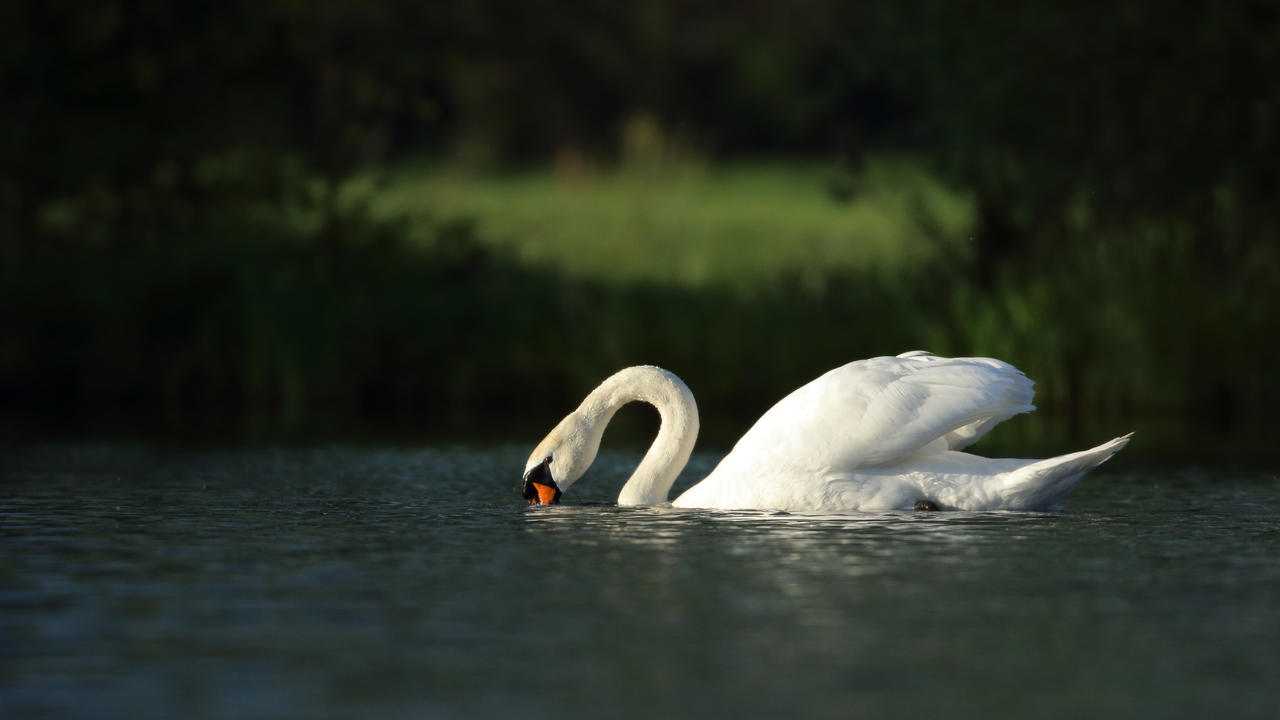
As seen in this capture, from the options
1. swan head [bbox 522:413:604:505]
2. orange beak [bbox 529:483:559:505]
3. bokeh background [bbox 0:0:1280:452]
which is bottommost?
orange beak [bbox 529:483:559:505]

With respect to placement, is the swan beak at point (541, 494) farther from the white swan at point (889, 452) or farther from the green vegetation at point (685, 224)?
the green vegetation at point (685, 224)

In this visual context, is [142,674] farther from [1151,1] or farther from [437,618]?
[1151,1]

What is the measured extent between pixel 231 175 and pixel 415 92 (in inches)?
95.4

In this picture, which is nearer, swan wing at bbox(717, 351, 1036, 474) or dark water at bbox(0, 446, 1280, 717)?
dark water at bbox(0, 446, 1280, 717)

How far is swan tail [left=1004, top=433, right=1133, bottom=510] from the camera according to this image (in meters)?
8.75

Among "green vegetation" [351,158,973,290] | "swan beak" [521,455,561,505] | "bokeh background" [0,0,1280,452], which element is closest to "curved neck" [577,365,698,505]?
"swan beak" [521,455,561,505]

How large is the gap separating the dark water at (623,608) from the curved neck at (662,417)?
25 cm

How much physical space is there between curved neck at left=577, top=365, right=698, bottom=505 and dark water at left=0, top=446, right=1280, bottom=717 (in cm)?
25

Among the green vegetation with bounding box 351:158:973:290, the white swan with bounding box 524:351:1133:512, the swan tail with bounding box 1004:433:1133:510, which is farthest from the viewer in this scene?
the green vegetation with bounding box 351:158:973:290

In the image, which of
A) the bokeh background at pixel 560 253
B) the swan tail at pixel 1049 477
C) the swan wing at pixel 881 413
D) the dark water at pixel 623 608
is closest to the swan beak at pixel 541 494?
the dark water at pixel 623 608

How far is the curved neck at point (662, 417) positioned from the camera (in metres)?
10.1

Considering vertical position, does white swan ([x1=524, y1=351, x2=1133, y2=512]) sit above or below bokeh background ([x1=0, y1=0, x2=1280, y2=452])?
below

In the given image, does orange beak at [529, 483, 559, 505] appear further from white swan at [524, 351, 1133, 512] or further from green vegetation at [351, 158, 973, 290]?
green vegetation at [351, 158, 973, 290]

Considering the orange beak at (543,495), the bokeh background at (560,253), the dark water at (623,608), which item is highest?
the bokeh background at (560,253)
